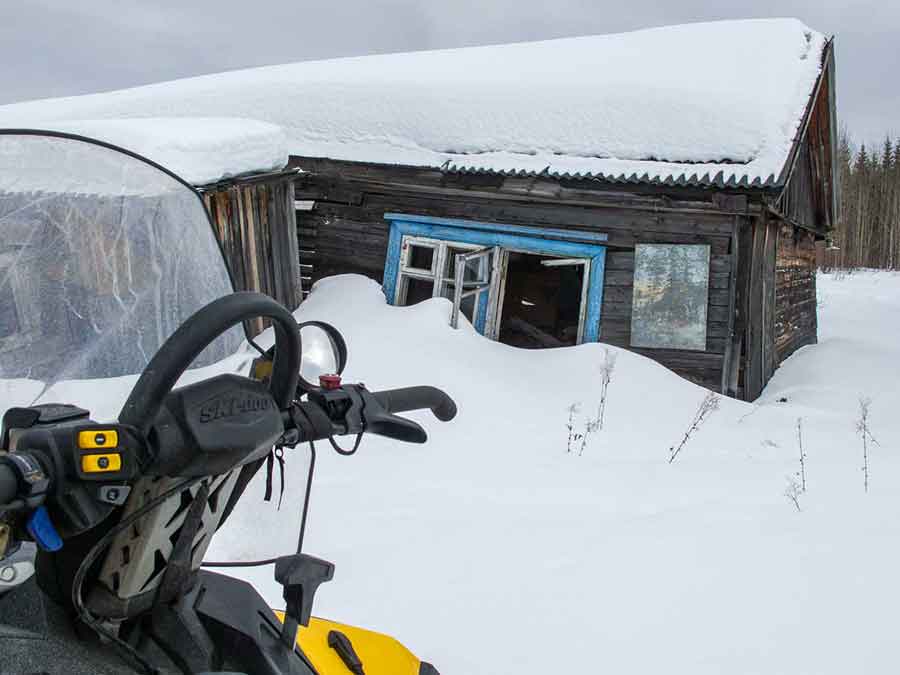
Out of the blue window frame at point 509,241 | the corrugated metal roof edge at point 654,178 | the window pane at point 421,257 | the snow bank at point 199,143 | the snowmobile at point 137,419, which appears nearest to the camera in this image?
the snowmobile at point 137,419

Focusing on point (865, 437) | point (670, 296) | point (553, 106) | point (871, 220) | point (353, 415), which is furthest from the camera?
point (871, 220)

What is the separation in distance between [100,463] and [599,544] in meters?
2.67

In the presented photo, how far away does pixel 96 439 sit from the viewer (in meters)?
0.95

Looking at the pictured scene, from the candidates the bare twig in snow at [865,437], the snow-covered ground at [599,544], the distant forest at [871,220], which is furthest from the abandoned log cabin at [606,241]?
the distant forest at [871,220]

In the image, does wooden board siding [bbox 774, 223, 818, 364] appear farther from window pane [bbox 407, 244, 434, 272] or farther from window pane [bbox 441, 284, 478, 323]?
window pane [bbox 407, 244, 434, 272]

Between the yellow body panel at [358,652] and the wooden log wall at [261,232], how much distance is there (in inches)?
248

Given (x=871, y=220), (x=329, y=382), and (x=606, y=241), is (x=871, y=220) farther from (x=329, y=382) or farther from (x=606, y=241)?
(x=329, y=382)

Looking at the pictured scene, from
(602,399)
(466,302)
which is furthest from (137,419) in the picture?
(466,302)

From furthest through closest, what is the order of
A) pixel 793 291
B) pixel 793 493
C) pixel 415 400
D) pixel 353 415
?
1. pixel 793 291
2. pixel 793 493
3. pixel 415 400
4. pixel 353 415

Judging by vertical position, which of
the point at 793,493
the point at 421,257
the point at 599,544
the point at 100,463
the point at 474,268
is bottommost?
the point at 599,544

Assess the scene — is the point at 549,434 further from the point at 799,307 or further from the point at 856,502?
the point at 799,307

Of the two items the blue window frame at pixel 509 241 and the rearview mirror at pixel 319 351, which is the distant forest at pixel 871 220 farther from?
the rearview mirror at pixel 319 351

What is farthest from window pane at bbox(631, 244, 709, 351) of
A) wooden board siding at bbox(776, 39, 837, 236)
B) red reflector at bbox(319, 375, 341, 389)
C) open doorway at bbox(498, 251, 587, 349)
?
red reflector at bbox(319, 375, 341, 389)

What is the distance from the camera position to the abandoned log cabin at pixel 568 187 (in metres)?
9.09
